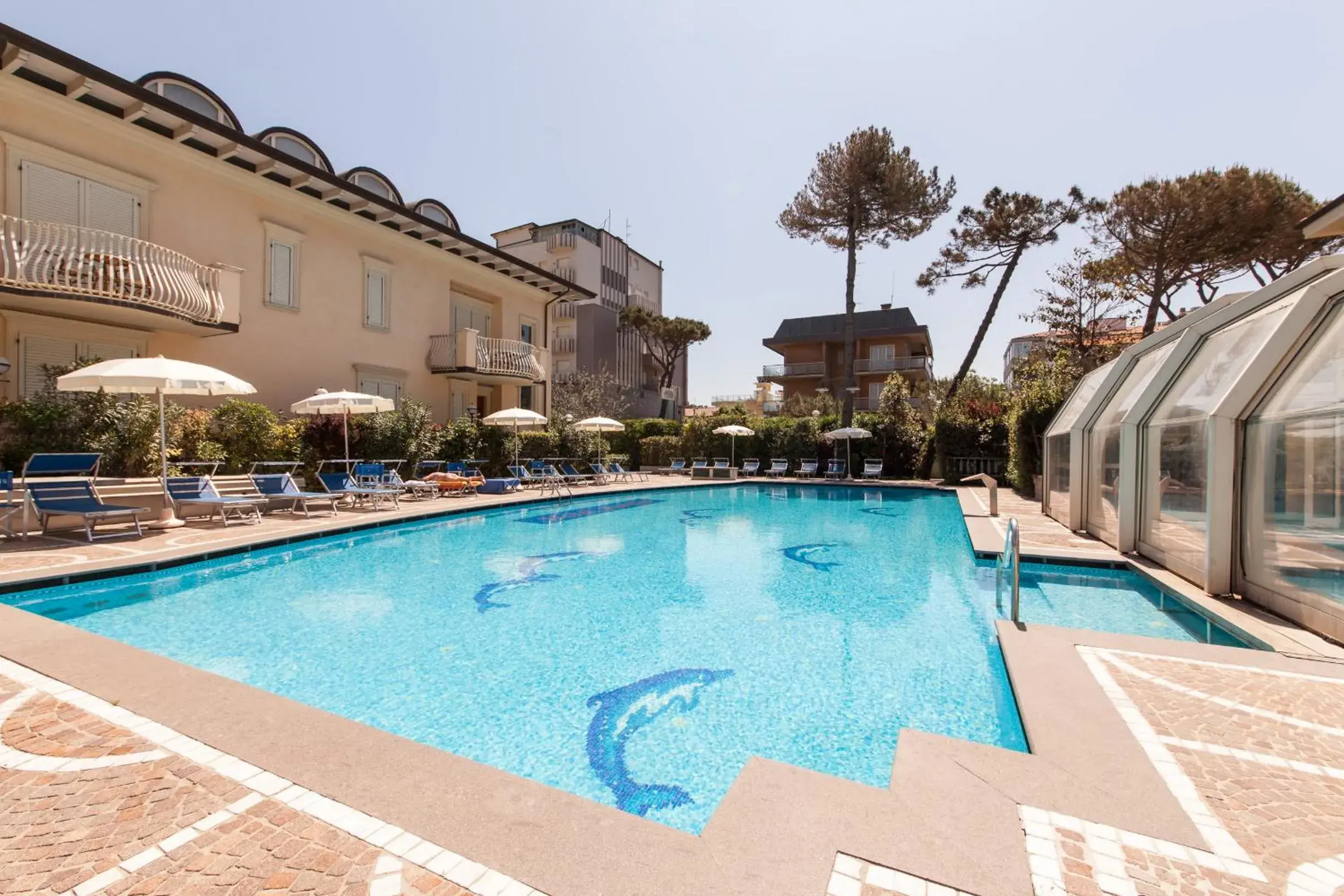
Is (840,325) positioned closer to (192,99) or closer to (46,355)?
(192,99)

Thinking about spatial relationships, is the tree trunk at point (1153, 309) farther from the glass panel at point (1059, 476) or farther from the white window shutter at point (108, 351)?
the white window shutter at point (108, 351)

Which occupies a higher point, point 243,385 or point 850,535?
point 243,385

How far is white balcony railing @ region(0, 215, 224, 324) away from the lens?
9391 mm

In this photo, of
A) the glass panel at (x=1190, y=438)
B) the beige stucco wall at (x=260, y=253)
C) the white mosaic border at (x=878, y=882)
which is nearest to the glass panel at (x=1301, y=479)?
the glass panel at (x=1190, y=438)

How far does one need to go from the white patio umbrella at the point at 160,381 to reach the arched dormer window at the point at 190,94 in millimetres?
7019

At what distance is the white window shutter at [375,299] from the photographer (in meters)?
16.0

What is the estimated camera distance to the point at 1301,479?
14.5 feet

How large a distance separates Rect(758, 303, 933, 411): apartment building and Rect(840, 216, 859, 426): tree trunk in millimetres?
14645

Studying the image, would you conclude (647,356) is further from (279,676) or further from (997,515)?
(279,676)

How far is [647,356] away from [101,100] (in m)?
32.6

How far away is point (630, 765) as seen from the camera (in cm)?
340

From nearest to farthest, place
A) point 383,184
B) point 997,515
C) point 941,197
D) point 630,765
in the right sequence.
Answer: point 630,765, point 997,515, point 383,184, point 941,197

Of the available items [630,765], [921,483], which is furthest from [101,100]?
[921,483]

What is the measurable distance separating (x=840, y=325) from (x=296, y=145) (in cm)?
3433
